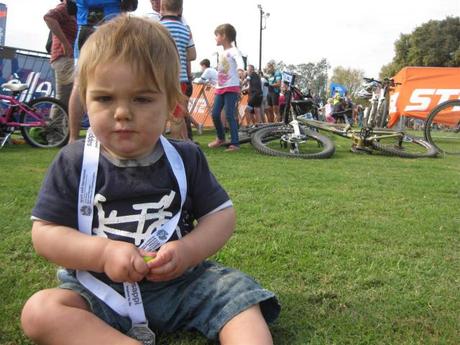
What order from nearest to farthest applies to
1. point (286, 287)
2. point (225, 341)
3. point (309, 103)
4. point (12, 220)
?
point (225, 341) → point (286, 287) → point (12, 220) → point (309, 103)

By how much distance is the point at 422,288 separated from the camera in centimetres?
162

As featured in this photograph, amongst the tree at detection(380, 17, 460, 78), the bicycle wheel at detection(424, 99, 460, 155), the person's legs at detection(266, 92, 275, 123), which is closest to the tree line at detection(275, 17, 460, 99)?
the tree at detection(380, 17, 460, 78)

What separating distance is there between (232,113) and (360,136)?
181 centimetres

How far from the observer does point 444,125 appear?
6.88 metres

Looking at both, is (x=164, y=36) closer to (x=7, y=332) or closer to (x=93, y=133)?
(x=93, y=133)

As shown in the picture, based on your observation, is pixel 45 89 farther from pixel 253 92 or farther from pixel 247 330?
pixel 247 330

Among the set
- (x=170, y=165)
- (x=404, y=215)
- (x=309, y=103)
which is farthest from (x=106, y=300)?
(x=309, y=103)

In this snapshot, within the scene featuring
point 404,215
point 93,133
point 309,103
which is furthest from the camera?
point 309,103

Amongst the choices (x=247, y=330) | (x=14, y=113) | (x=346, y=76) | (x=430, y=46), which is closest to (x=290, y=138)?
(x=14, y=113)

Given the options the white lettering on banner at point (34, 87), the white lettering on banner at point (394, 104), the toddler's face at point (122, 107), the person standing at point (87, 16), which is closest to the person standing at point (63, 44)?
the person standing at point (87, 16)

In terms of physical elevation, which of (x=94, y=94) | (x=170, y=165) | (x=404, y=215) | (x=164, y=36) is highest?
(x=164, y=36)

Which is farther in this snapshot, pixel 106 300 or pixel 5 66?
pixel 5 66

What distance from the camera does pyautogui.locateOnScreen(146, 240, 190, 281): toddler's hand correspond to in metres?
1.13

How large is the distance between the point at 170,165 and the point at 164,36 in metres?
0.37
